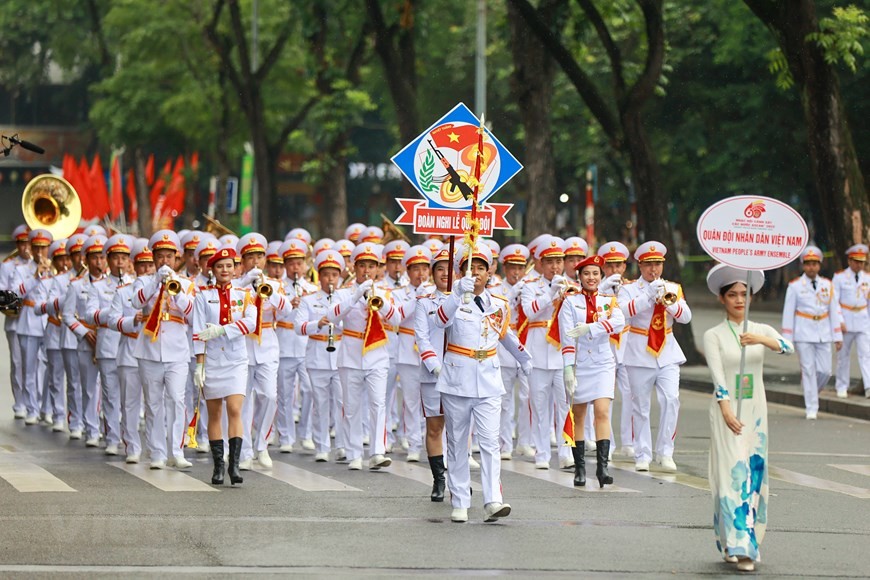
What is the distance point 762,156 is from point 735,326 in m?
36.7

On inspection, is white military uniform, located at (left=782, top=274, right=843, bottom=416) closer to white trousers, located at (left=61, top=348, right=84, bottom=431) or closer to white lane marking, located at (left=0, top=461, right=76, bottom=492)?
white trousers, located at (left=61, top=348, right=84, bottom=431)

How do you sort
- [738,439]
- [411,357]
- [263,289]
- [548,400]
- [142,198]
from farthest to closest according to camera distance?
[142,198] < [411,357] < [548,400] < [263,289] < [738,439]

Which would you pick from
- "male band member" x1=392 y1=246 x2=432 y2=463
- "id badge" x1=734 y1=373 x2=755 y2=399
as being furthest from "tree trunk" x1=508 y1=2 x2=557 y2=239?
"id badge" x1=734 y1=373 x2=755 y2=399

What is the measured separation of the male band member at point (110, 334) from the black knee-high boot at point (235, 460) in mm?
2667

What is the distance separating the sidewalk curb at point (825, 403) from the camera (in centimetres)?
2083

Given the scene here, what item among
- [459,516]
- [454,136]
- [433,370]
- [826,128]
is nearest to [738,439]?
[459,516]

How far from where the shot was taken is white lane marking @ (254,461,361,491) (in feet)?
44.7

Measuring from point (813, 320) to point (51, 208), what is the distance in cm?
914

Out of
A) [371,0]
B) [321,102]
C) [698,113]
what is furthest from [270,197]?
[698,113]

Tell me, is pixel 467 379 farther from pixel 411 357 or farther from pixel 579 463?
pixel 411 357

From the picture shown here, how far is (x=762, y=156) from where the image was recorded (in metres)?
46.2

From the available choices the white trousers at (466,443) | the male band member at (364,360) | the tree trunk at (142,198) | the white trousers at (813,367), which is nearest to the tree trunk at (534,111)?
the white trousers at (813,367)

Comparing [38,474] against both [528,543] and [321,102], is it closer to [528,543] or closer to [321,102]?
[528,543]

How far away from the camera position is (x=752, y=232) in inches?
420
